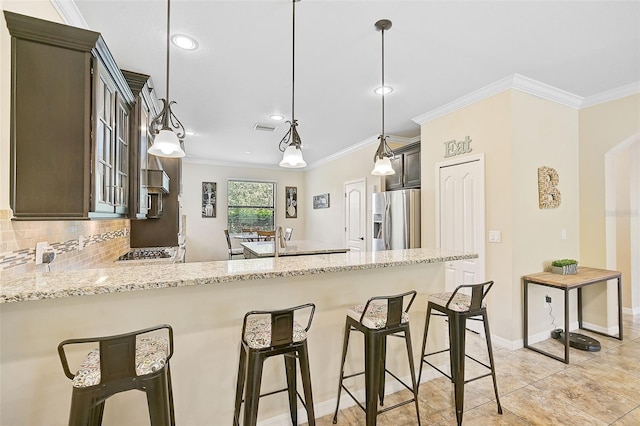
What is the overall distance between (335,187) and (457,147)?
337 cm

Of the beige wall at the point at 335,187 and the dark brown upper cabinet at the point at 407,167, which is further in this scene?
the beige wall at the point at 335,187

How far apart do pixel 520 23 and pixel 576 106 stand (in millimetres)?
2156

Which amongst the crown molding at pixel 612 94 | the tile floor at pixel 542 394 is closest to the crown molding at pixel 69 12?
the tile floor at pixel 542 394

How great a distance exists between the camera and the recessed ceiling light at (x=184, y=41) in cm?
229

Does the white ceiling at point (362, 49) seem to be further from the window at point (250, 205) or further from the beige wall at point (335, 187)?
the window at point (250, 205)

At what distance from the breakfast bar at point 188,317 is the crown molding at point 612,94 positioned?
2.86m

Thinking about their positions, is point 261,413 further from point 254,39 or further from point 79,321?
point 254,39

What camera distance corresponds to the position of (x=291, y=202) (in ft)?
27.1

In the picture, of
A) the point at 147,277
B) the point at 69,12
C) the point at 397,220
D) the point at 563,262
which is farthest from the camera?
the point at 397,220

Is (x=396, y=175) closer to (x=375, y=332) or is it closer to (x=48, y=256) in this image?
(x=375, y=332)

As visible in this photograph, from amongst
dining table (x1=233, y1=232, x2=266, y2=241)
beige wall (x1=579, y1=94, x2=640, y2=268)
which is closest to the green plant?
beige wall (x1=579, y1=94, x2=640, y2=268)

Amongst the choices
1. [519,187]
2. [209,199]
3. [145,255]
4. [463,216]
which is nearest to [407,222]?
[463,216]

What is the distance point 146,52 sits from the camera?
8.19 feet

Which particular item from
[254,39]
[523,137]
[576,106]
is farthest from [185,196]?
[576,106]
